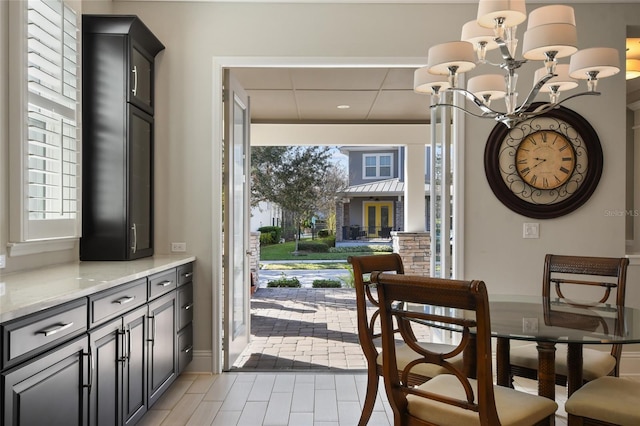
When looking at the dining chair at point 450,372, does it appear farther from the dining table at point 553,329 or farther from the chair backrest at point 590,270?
the chair backrest at point 590,270

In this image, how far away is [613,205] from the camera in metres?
4.09

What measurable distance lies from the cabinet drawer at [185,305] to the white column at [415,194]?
5.51 m

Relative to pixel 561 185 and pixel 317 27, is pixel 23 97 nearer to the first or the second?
pixel 317 27

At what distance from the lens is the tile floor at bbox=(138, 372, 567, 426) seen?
313 cm

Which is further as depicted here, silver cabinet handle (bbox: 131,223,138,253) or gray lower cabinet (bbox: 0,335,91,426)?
silver cabinet handle (bbox: 131,223,138,253)

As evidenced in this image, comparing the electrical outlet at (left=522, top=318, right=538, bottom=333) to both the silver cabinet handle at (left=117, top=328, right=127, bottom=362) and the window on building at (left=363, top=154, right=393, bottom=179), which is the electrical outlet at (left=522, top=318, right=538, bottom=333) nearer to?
the silver cabinet handle at (left=117, top=328, right=127, bottom=362)

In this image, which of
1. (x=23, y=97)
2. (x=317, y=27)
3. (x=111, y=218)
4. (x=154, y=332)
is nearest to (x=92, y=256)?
A: (x=111, y=218)

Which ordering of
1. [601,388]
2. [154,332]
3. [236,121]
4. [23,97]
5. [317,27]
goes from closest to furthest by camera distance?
1. [601,388]
2. [23,97]
3. [154,332]
4. [317,27]
5. [236,121]

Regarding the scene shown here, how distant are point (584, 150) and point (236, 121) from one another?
2.77 meters

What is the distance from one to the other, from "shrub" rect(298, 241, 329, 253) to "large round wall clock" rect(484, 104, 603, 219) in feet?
33.2

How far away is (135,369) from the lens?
2807 mm

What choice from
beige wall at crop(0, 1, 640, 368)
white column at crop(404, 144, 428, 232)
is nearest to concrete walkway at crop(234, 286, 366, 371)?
beige wall at crop(0, 1, 640, 368)

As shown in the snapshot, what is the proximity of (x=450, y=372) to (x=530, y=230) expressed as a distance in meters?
2.49

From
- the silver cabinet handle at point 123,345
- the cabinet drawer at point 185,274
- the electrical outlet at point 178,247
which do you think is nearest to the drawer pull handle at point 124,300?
the silver cabinet handle at point 123,345
